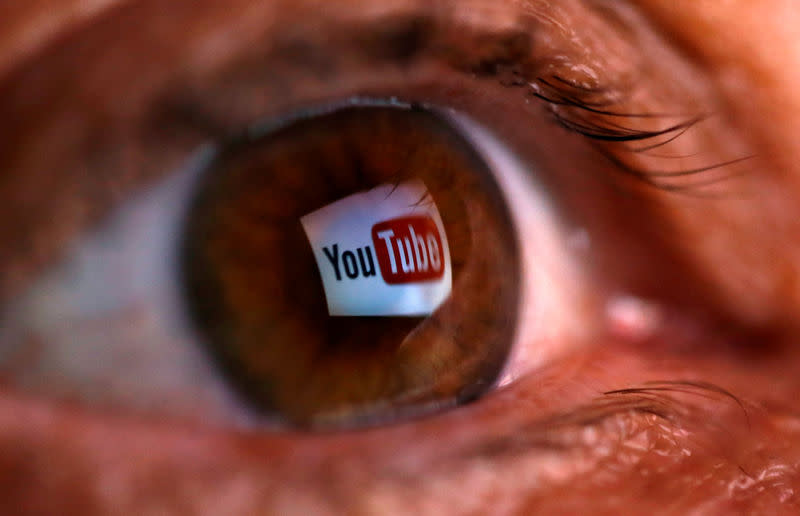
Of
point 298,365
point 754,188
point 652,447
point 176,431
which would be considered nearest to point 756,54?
point 754,188

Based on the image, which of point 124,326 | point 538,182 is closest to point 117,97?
point 124,326

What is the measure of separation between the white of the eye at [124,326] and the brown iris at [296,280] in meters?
0.02

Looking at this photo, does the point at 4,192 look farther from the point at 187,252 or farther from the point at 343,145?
the point at 343,145

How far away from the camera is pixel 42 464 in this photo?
0.76 m

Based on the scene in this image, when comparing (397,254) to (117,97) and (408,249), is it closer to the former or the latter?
(408,249)

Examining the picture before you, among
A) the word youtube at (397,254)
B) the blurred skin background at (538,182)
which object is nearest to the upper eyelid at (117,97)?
the blurred skin background at (538,182)

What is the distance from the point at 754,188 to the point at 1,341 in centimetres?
72

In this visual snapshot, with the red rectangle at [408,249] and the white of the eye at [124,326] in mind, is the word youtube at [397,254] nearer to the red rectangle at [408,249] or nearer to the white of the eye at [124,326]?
the red rectangle at [408,249]

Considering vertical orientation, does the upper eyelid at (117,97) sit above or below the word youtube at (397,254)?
above

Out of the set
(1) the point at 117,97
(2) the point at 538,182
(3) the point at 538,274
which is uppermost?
(1) the point at 117,97

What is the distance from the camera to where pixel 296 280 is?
0.86 m

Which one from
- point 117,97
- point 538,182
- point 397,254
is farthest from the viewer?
point 538,182

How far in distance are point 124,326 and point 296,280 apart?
16 cm

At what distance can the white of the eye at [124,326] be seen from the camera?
2.70 feet
